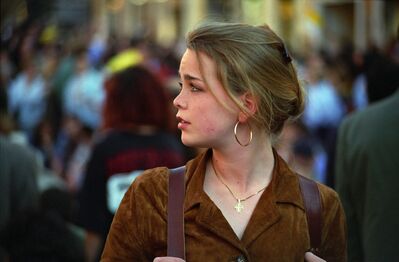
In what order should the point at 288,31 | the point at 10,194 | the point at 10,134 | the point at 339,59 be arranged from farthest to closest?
the point at 288,31 < the point at 339,59 < the point at 10,134 < the point at 10,194

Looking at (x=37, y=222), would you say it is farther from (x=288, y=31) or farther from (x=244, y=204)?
(x=288, y=31)

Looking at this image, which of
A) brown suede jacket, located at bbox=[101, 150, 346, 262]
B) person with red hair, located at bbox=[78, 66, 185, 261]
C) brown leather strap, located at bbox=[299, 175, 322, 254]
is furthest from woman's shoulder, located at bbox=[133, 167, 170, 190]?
person with red hair, located at bbox=[78, 66, 185, 261]

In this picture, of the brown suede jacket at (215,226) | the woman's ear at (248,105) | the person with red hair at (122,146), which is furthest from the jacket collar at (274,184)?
the person with red hair at (122,146)

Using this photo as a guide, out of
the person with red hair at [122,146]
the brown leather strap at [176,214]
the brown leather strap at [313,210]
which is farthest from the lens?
the person with red hair at [122,146]

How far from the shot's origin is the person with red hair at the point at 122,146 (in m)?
5.08

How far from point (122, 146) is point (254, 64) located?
86.1 inches

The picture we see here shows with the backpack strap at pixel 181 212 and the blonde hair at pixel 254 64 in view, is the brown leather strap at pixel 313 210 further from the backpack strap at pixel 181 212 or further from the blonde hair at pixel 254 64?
the blonde hair at pixel 254 64

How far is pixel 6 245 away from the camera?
4180mm

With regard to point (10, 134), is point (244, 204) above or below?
above

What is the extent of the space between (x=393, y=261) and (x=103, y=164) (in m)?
1.67

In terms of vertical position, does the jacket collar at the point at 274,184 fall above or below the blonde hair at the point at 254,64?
below

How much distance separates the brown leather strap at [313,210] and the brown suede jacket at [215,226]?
0.06 ft

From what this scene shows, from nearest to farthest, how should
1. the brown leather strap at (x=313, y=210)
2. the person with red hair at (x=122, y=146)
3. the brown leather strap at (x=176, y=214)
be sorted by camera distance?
the brown leather strap at (x=176, y=214), the brown leather strap at (x=313, y=210), the person with red hair at (x=122, y=146)

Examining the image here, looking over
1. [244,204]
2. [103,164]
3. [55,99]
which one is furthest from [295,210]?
[55,99]
